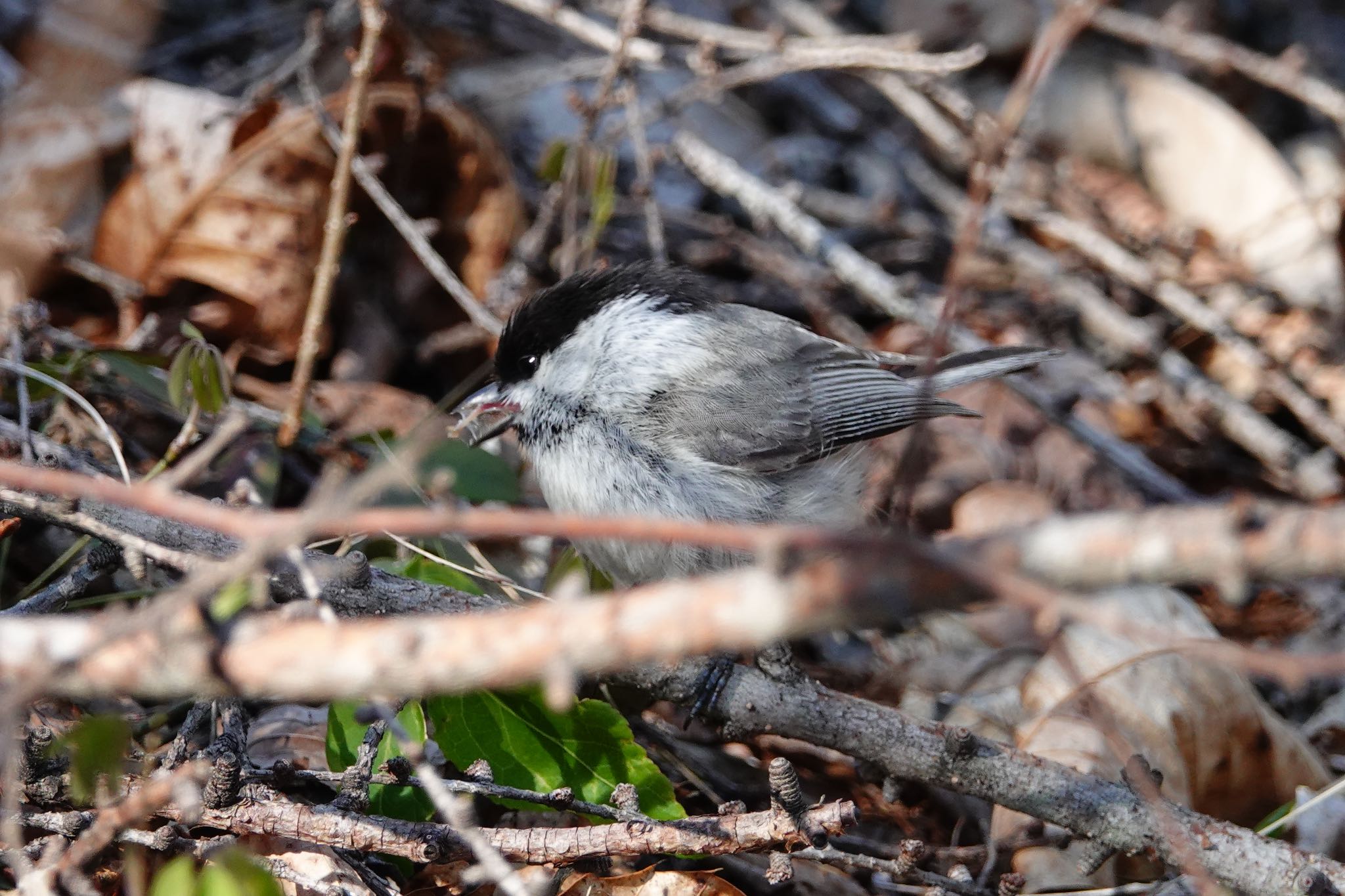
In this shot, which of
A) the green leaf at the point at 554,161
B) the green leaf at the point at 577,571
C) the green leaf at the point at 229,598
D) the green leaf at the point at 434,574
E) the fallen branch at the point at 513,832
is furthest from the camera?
the green leaf at the point at 554,161

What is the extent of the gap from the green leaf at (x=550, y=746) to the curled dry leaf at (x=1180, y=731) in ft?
2.32

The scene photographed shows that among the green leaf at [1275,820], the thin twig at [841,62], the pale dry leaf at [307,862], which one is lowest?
the green leaf at [1275,820]

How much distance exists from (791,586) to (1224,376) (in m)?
3.06

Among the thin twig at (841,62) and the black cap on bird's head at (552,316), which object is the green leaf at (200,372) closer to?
the black cap on bird's head at (552,316)

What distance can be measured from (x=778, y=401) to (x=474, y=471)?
0.65 m

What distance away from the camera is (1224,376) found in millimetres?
3449

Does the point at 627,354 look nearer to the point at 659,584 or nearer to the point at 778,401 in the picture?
the point at 778,401

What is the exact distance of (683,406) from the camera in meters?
2.14

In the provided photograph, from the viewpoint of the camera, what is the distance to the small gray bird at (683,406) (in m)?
2.04

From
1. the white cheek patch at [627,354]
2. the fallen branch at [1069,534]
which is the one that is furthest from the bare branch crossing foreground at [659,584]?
the white cheek patch at [627,354]

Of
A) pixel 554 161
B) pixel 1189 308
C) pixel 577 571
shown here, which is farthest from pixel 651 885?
pixel 1189 308

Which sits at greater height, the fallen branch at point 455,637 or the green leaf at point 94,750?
the fallen branch at point 455,637

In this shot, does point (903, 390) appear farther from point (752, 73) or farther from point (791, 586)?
point (791, 586)

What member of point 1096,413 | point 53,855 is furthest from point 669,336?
point 1096,413
